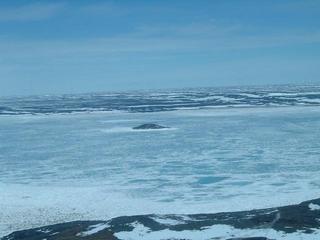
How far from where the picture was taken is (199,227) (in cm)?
1761

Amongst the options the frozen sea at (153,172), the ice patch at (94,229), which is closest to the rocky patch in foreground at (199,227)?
the ice patch at (94,229)

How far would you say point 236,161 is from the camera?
29.6m

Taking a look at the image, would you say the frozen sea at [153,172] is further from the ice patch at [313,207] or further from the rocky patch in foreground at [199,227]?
the ice patch at [313,207]

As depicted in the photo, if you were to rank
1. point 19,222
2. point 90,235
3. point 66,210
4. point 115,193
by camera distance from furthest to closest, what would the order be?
point 115,193 < point 66,210 < point 19,222 < point 90,235

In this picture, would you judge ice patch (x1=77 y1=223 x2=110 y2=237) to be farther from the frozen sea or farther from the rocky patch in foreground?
the frozen sea

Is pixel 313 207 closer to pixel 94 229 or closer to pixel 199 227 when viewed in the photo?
pixel 199 227

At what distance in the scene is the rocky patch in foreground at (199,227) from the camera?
1686 cm

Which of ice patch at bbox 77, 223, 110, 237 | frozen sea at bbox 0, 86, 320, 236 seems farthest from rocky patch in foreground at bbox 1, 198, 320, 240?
frozen sea at bbox 0, 86, 320, 236

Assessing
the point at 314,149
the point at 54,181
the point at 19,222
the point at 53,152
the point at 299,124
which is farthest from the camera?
the point at 299,124

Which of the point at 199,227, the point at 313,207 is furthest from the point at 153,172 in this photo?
the point at 199,227

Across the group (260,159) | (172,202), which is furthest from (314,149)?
(172,202)

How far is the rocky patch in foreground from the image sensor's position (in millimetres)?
16859

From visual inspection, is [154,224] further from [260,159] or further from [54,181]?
[260,159]

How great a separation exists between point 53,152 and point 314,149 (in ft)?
50.9
